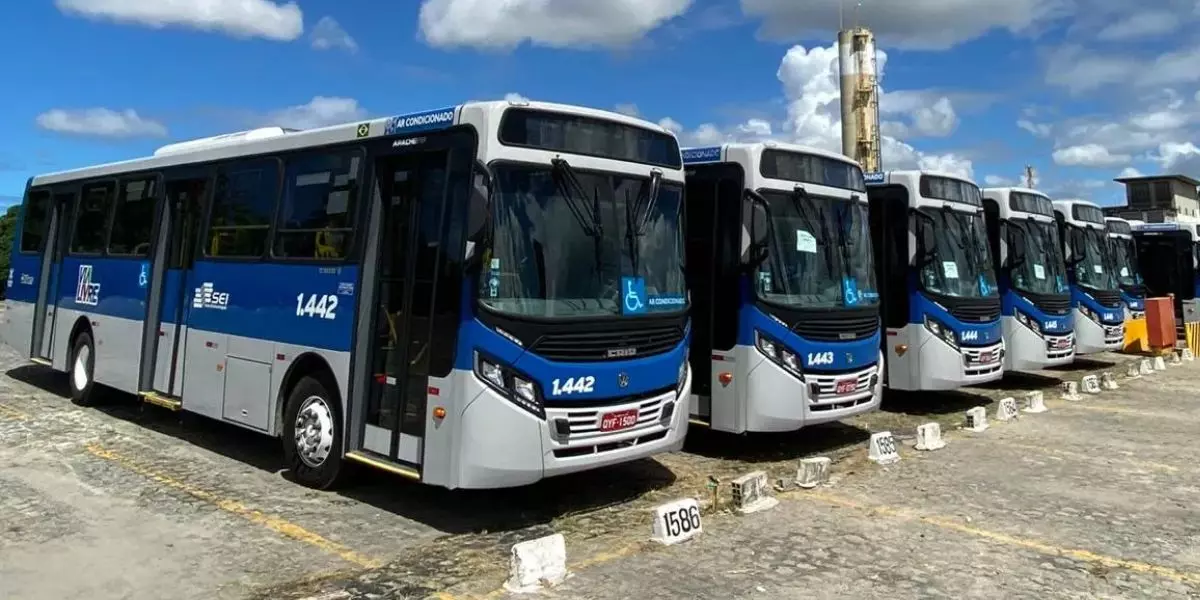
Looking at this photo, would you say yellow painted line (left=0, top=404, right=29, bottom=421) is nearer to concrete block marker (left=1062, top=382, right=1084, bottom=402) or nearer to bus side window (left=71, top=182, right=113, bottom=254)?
bus side window (left=71, top=182, right=113, bottom=254)

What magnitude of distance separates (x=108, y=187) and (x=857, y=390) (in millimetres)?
9976

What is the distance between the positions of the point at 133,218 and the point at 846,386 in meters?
8.90

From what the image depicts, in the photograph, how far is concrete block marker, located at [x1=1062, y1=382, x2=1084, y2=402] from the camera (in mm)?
13836

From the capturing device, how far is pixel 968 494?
7656 mm

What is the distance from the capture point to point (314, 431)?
7594 mm

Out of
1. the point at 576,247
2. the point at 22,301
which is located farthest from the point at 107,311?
the point at 576,247

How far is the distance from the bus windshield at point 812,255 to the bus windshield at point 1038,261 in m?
6.21

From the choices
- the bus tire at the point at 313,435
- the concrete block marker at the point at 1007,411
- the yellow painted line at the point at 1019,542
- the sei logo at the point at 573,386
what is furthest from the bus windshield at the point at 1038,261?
the bus tire at the point at 313,435

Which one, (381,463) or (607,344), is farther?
(381,463)

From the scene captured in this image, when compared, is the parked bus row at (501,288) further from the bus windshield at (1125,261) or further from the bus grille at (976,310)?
the bus windshield at (1125,261)

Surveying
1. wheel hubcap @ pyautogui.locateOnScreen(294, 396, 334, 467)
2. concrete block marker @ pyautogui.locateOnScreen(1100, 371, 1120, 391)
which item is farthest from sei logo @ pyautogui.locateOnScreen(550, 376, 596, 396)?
concrete block marker @ pyautogui.locateOnScreen(1100, 371, 1120, 391)

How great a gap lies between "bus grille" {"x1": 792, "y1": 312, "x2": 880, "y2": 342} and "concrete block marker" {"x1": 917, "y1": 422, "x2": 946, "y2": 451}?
1.23 meters

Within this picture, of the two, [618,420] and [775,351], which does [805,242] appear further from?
[618,420]

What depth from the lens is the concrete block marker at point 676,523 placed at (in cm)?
614
